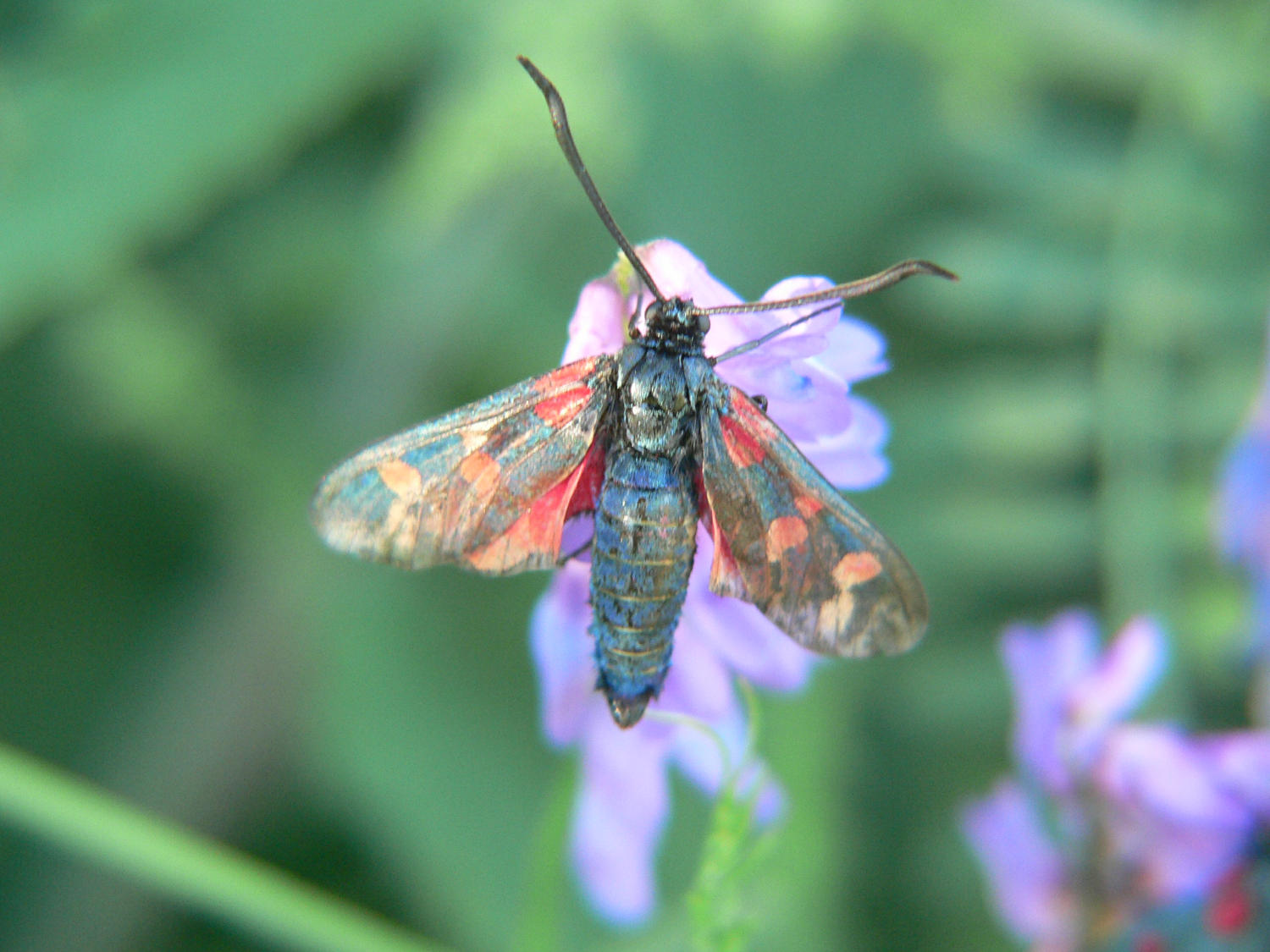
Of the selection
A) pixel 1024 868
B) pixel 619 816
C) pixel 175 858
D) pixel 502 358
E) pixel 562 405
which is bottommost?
pixel 175 858

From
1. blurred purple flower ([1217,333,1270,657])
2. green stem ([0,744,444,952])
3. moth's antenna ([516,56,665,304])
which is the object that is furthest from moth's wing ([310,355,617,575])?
blurred purple flower ([1217,333,1270,657])

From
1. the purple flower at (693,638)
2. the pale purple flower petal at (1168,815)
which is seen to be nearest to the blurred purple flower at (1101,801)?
the pale purple flower petal at (1168,815)

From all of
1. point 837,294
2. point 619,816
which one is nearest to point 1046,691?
point 619,816

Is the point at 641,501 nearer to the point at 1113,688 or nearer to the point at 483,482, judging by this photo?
the point at 483,482

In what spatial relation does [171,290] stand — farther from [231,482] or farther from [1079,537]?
[1079,537]

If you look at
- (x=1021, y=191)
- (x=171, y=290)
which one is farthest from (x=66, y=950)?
(x=1021, y=191)

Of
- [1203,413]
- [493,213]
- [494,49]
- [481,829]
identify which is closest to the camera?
[1203,413]
